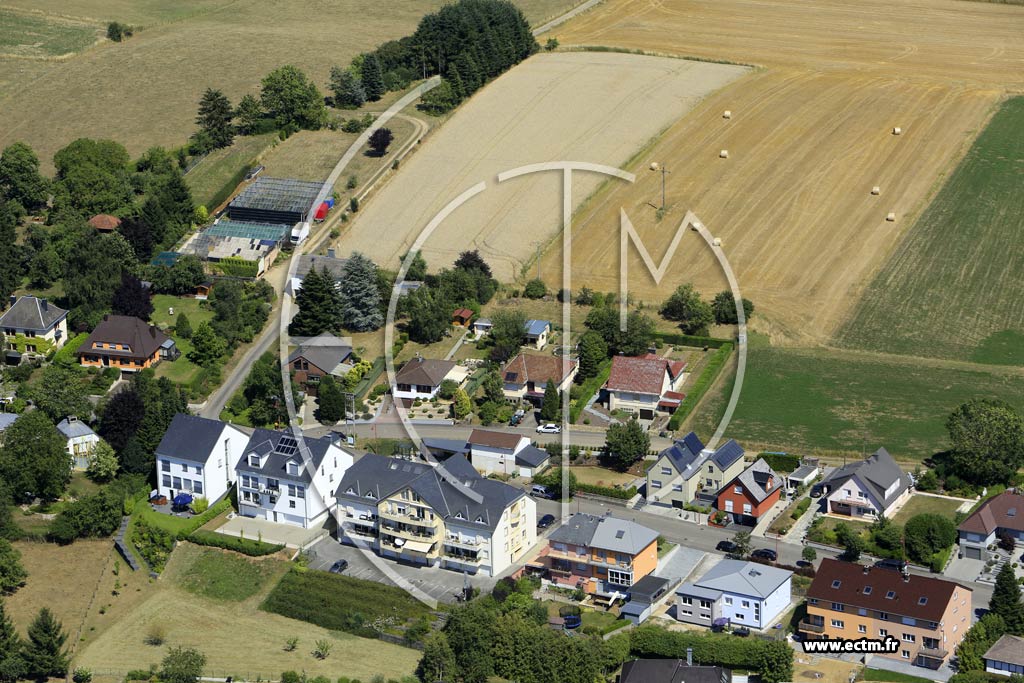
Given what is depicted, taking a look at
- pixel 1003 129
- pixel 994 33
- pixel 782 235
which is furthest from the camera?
pixel 994 33

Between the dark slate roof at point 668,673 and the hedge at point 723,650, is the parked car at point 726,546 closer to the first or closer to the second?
the hedge at point 723,650

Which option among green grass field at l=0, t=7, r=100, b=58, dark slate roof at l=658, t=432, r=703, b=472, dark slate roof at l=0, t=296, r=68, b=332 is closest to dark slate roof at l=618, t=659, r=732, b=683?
dark slate roof at l=658, t=432, r=703, b=472

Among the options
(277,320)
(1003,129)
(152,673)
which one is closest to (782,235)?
(1003,129)

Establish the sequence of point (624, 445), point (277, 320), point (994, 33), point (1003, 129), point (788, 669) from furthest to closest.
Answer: point (994, 33) < point (1003, 129) < point (277, 320) < point (624, 445) < point (788, 669)

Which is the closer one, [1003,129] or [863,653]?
[863,653]

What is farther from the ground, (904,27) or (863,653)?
(904,27)

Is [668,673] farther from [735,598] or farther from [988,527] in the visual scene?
[988,527]

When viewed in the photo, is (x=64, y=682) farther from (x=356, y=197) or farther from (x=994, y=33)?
(x=994, y=33)

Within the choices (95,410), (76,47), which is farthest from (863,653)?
(76,47)
